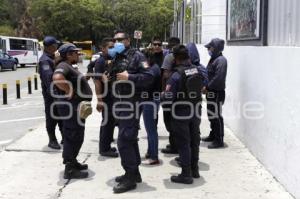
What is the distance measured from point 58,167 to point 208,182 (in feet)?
7.19

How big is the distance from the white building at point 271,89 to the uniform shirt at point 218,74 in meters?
0.40

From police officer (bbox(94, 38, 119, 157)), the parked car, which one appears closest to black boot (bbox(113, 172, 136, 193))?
police officer (bbox(94, 38, 119, 157))

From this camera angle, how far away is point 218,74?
769 centimetres

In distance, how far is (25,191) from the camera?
577cm

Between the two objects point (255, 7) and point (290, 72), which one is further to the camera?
point (255, 7)

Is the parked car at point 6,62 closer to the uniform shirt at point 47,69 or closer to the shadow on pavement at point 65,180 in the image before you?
the uniform shirt at point 47,69

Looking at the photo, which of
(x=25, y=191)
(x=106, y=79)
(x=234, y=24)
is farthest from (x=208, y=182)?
(x=234, y=24)

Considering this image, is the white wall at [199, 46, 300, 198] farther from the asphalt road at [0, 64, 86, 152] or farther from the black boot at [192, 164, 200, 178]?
the asphalt road at [0, 64, 86, 152]

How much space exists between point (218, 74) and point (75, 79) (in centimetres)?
259

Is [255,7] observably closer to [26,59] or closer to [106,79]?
[106,79]

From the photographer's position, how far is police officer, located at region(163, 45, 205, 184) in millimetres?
5801

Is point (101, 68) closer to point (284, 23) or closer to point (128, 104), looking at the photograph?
point (128, 104)

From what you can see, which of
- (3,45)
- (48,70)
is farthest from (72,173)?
(3,45)

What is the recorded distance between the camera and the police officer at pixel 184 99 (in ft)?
19.0
